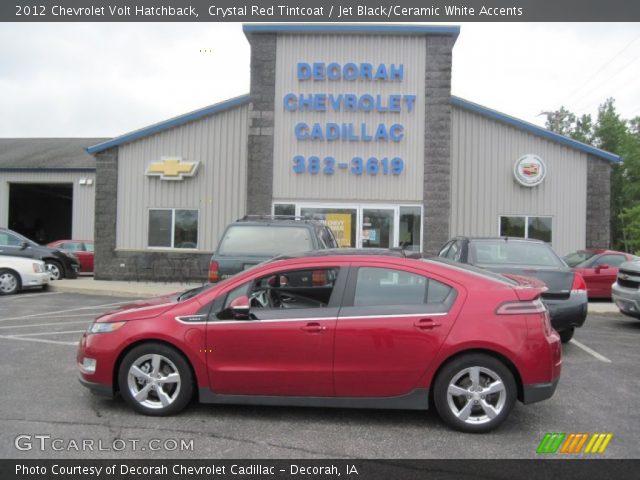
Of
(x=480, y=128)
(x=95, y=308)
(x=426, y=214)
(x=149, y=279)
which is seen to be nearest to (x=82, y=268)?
(x=149, y=279)

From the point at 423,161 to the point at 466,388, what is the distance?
11355 millimetres

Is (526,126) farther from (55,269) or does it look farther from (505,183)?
(55,269)

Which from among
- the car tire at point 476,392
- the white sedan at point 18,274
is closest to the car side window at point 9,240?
the white sedan at point 18,274

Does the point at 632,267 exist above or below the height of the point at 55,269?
above

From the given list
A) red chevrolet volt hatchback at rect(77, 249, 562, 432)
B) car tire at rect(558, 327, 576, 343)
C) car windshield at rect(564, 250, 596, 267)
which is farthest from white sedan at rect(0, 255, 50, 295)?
car windshield at rect(564, 250, 596, 267)

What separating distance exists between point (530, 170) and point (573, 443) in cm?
1283

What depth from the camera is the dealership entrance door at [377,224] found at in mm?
15258

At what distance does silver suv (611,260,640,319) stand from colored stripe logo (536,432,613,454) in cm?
576

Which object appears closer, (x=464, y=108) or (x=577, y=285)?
(x=577, y=285)

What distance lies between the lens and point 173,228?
54.6 feet

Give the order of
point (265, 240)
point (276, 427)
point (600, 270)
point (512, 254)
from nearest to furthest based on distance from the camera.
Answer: point (276, 427), point (265, 240), point (512, 254), point (600, 270)

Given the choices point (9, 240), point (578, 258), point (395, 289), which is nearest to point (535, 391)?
point (395, 289)

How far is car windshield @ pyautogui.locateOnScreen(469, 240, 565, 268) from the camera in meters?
8.07

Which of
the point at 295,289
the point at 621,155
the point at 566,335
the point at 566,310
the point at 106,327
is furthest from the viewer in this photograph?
the point at 621,155
